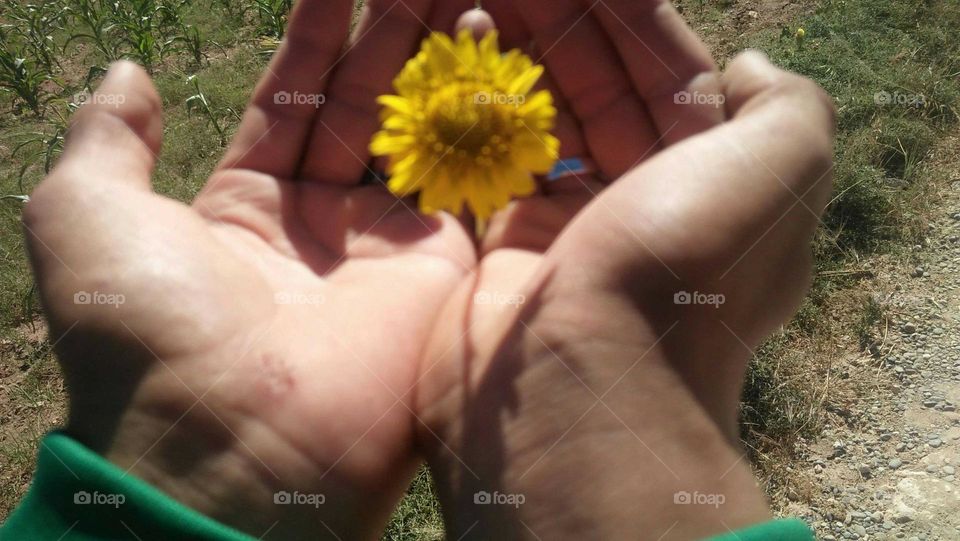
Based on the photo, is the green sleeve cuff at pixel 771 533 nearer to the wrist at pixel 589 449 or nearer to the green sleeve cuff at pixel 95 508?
the wrist at pixel 589 449

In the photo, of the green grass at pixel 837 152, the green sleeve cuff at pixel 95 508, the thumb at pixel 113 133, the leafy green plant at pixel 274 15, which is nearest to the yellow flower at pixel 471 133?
the thumb at pixel 113 133

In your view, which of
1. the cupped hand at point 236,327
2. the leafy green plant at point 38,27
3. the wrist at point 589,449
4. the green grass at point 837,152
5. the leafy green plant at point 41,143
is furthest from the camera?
the leafy green plant at point 38,27

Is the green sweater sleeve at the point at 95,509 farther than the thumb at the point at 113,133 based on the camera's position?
No

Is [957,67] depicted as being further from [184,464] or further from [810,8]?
[184,464]

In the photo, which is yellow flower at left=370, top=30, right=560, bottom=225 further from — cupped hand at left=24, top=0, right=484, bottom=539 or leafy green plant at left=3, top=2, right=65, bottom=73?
leafy green plant at left=3, top=2, right=65, bottom=73

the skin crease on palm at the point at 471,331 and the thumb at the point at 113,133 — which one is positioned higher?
the thumb at the point at 113,133

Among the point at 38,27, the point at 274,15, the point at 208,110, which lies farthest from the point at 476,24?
the point at 38,27

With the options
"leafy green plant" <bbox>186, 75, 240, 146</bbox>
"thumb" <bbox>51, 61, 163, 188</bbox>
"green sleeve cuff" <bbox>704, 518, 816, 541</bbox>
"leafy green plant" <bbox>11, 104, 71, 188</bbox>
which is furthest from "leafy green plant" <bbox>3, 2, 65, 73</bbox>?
"green sleeve cuff" <bbox>704, 518, 816, 541</bbox>
